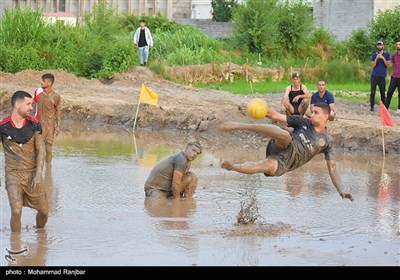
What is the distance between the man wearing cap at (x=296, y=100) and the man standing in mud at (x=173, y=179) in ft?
16.6

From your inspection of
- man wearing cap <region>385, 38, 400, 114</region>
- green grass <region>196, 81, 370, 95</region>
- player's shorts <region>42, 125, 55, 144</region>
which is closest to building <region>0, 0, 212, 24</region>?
green grass <region>196, 81, 370, 95</region>

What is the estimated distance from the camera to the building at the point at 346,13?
41594 millimetres

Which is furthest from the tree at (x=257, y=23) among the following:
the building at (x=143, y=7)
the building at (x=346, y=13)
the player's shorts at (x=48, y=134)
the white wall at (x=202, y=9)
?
the white wall at (x=202, y=9)

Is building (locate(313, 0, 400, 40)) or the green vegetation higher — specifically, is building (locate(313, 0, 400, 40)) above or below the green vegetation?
above

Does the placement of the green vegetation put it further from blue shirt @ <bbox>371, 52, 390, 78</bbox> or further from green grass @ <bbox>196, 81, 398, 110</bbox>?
blue shirt @ <bbox>371, 52, 390, 78</bbox>

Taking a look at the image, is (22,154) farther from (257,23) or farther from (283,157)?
(257,23)

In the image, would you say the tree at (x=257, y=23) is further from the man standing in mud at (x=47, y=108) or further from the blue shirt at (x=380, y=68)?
the man standing in mud at (x=47, y=108)

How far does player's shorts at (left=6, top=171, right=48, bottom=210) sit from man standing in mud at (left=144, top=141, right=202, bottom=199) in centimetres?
293

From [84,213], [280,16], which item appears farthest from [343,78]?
[84,213]

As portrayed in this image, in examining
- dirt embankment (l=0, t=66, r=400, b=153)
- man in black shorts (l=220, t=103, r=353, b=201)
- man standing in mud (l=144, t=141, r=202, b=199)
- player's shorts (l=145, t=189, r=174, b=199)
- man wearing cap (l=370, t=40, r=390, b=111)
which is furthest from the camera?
man wearing cap (l=370, t=40, r=390, b=111)

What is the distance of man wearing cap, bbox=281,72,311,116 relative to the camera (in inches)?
733

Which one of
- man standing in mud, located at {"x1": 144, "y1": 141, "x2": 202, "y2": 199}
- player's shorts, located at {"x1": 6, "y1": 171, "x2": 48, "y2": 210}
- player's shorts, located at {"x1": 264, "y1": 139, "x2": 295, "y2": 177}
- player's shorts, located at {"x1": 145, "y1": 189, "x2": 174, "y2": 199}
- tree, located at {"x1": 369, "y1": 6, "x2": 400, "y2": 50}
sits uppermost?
tree, located at {"x1": 369, "y1": 6, "x2": 400, "y2": 50}

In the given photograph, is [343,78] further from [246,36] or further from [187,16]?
[187,16]

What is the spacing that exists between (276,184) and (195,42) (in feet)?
67.4
